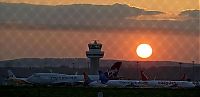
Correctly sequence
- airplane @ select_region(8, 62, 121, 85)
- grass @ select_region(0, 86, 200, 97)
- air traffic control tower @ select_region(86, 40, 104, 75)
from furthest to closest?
air traffic control tower @ select_region(86, 40, 104, 75), airplane @ select_region(8, 62, 121, 85), grass @ select_region(0, 86, 200, 97)

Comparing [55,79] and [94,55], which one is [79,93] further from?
[94,55]

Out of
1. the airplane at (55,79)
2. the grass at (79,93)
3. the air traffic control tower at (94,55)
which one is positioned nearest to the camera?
the grass at (79,93)

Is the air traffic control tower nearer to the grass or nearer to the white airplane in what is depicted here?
the white airplane

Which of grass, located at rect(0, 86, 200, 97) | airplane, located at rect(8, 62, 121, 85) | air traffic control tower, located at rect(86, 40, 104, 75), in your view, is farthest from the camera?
air traffic control tower, located at rect(86, 40, 104, 75)

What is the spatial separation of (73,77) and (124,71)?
8330 centimetres

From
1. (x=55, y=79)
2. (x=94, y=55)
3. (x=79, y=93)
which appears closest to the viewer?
(x=79, y=93)

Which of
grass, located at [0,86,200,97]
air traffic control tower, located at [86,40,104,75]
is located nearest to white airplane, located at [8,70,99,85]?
air traffic control tower, located at [86,40,104,75]

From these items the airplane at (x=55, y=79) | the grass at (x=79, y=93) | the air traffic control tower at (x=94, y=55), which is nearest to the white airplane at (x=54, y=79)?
the airplane at (x=55, y=79)

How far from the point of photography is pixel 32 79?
7144 centimetres

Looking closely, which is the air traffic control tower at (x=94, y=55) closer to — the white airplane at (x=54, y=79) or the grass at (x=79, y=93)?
the white airplane at (x=54, y=79)

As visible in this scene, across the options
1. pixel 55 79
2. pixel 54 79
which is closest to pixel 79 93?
pixel 55 79

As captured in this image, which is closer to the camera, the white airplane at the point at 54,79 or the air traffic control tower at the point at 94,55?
the white airplane at the point at 54,79

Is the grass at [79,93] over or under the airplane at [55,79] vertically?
under

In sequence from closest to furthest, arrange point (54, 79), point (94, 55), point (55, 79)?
point (55, 79) → point (54, 79) → point (94, 55)
